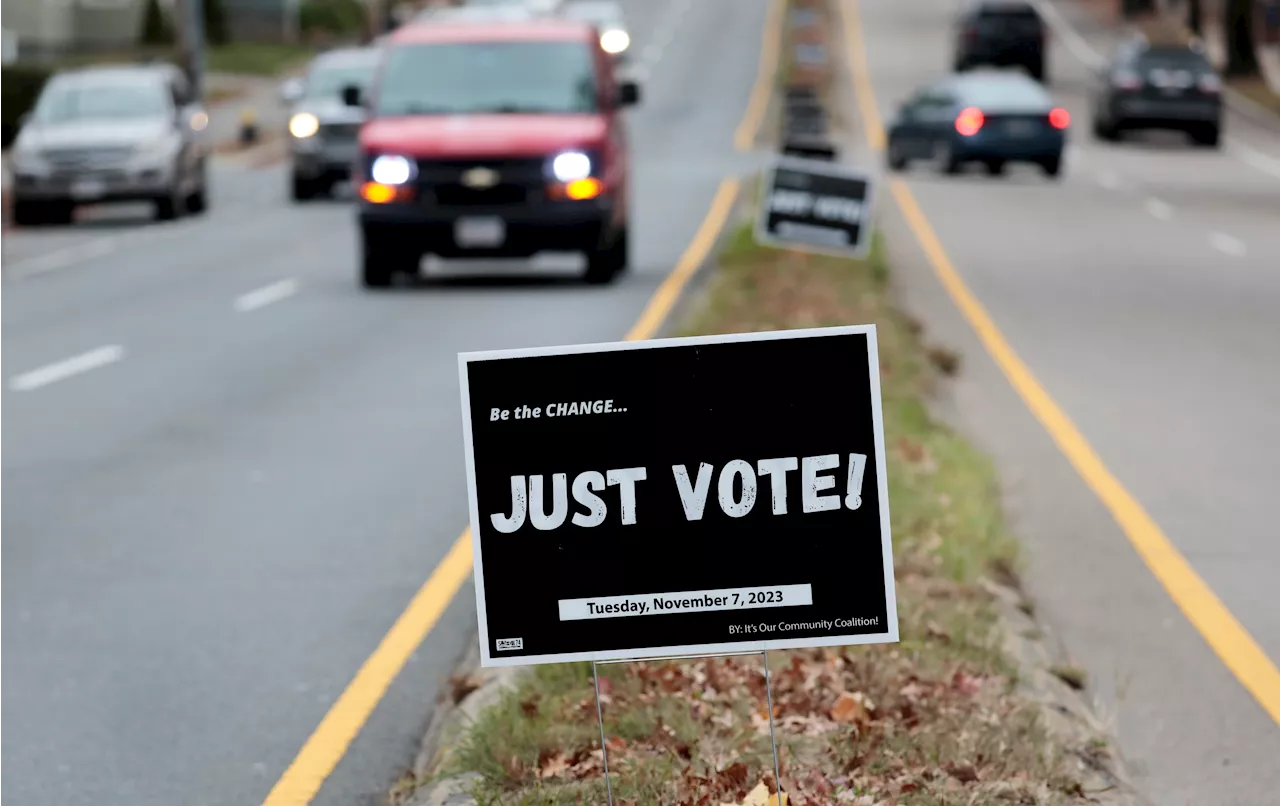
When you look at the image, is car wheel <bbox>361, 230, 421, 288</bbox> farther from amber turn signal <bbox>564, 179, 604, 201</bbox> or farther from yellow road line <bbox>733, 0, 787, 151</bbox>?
yellow road line <bbox>733, 0, 787, 151</bbox>

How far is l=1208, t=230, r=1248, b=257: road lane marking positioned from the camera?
24922mm

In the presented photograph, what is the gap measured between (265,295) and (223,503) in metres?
10.8

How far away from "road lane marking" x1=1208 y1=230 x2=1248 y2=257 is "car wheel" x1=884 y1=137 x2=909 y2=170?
11.3m

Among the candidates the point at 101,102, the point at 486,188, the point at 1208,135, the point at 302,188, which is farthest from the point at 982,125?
the point at 486,188

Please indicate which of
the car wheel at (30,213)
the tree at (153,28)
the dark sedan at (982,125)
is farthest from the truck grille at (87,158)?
the tree at (153,28)

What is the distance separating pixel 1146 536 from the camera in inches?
384

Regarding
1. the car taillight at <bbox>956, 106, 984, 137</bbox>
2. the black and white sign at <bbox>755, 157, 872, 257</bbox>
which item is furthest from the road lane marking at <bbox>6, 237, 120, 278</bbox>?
the car taillight at <bbox>956, 106, 984, 137</bbox>

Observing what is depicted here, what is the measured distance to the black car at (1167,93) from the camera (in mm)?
44688

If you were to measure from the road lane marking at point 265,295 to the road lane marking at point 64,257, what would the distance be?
314cm

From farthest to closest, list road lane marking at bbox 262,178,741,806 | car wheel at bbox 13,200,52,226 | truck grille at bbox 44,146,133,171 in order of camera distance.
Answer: car wheel at bbox 13,200,52,226
truck grille at bbox 44,146,133,171
road lane marking at bbox 262,178,741,806

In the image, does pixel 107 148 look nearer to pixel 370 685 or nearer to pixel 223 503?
pixel 223 503

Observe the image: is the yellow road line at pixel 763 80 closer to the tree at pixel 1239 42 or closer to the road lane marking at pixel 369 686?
the tree at pixel 1239 42

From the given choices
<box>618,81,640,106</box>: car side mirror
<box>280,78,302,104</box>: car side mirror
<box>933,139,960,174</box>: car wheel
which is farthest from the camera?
<box>933,139,960,174</box>: car wheel

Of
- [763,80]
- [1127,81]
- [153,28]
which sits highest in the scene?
[1127,81]
